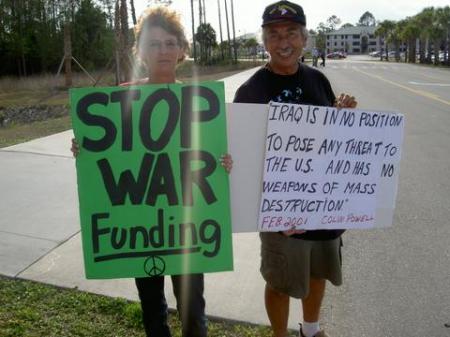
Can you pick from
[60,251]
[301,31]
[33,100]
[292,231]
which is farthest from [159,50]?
[33,100]

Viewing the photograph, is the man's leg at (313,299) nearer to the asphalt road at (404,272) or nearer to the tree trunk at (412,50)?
the asphalt road at (404,272)

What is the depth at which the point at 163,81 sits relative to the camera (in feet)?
8.22

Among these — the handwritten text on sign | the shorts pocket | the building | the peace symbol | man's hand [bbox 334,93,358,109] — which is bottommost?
the shorts pocket

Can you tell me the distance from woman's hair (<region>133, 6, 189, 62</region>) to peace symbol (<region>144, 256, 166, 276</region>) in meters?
1.08

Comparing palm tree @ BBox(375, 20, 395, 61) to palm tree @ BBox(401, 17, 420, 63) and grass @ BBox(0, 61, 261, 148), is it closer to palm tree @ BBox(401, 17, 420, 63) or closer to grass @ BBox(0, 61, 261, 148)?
palm tree @ BBox(401, 17, 420, 63)

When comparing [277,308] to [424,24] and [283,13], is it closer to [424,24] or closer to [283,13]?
[283,13]

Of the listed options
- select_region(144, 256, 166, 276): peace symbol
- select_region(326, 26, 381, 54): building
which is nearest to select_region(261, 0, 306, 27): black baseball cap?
select_region(144, 256, 166, 276): peace symbol

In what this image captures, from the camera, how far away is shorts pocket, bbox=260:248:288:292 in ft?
8.45

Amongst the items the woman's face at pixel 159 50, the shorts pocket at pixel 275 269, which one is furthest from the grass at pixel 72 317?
the woman's face at pixel 159 50

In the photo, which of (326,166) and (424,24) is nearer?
(326,166)

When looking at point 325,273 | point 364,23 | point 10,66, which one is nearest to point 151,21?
point 325,273

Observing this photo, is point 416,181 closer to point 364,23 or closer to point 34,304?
point 34,304

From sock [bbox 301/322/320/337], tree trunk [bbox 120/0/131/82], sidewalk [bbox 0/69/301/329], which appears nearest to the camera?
sock [bbox 301/322/320/337]

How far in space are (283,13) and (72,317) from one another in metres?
2.23
